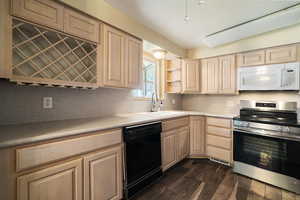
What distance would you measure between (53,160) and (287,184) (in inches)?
111

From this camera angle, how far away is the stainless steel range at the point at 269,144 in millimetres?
1881

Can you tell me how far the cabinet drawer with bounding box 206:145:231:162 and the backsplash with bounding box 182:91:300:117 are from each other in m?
0.90

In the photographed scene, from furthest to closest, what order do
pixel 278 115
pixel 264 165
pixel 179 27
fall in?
1. pixel 179 27
2. pixel 278 115
3. pixel 264 165

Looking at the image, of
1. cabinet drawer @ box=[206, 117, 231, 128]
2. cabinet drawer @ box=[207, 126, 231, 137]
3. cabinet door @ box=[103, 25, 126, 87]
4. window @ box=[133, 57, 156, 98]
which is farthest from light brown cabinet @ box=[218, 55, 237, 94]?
cabinet door @ box=[103, 25, 126, 87]

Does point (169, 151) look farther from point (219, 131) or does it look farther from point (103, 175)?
point (103, 175)

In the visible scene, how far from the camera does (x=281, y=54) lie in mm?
2334

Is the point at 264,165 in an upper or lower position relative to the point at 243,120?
lower

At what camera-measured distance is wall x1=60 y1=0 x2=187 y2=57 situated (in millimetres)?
1623

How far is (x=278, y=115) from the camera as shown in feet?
7.45

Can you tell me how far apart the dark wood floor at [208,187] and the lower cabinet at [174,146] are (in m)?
0.20

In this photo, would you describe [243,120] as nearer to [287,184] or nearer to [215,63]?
[287,184]

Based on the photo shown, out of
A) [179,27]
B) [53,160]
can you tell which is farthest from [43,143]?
[179,27]

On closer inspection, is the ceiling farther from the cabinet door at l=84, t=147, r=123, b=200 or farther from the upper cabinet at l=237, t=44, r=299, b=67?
the cabinet door at l=84, t=147, r=123, b=200

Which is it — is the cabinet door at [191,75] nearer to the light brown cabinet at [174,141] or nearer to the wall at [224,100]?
the wall at [224,100]
